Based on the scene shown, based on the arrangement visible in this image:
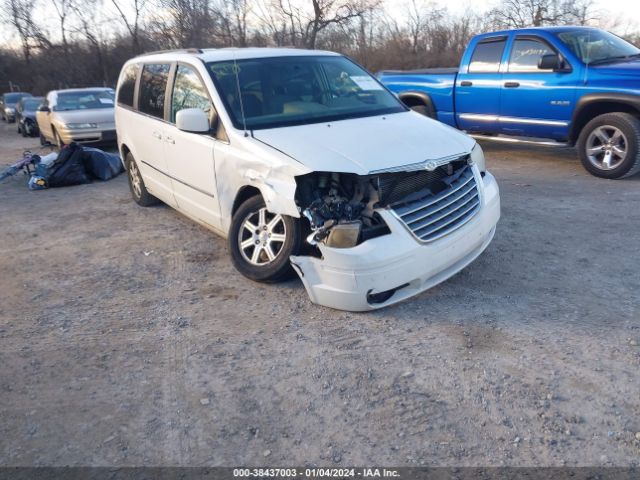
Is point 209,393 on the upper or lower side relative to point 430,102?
lower

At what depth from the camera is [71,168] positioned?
341 inches

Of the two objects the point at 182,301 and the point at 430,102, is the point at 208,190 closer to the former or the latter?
the point at 182,301

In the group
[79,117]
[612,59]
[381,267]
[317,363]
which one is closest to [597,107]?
[612,59]

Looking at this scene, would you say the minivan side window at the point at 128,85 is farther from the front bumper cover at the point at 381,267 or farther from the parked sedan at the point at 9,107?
the parked sedan at the point at 9,107

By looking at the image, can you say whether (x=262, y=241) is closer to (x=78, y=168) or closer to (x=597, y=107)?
(x=597, y=107)

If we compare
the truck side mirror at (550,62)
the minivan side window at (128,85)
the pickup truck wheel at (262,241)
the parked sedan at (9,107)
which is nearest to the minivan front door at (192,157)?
the pickup truck wheel at (262,241)

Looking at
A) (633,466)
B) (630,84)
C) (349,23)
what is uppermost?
(349,23)

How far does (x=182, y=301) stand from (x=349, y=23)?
91.9 ft

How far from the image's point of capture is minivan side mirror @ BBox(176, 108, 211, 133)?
172 inches

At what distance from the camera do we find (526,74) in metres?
7.73

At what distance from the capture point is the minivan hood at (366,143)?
12.1 feet

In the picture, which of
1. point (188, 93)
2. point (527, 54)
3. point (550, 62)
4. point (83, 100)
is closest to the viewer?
point (188, 93)

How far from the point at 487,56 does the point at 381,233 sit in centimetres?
586

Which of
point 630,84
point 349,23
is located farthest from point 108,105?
point 349,23
